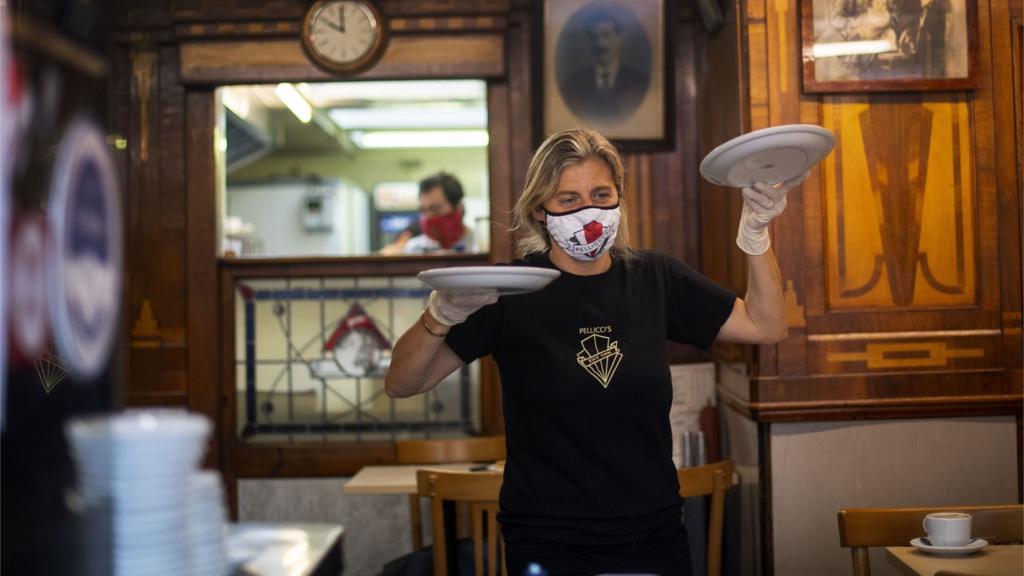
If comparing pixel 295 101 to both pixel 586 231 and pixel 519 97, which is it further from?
pixel 586 231

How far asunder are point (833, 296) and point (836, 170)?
1.43 ft

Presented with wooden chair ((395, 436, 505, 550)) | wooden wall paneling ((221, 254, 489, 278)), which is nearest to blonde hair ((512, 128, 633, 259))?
wooden chair ((395, 436, 505, 550))

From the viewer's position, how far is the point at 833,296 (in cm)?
377

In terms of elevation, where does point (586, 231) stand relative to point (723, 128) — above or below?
below

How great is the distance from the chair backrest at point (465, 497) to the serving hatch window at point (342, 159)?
3.54 meters

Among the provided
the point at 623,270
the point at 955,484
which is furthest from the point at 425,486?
the point at 955,484

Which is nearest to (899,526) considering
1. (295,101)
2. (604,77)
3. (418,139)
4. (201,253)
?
(604,77)

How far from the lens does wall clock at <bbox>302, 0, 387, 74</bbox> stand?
15.8ft

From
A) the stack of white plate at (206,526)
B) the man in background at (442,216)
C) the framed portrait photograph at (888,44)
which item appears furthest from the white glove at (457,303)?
the man in background at (442,216)

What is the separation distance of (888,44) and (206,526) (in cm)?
330

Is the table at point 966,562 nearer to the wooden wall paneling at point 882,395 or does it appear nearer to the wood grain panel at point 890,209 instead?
the wooden wall paneling at point 882,395

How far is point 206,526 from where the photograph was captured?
106 centimetres

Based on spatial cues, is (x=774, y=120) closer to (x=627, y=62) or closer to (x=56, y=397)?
(x=627, y=62)

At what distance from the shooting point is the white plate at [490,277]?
1790 mm
